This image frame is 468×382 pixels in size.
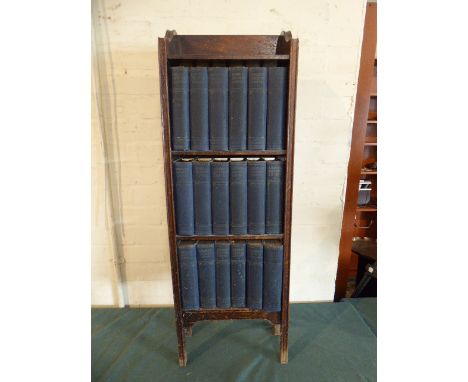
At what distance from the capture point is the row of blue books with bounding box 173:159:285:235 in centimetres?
103

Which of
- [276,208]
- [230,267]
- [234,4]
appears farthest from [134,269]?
[234,4]

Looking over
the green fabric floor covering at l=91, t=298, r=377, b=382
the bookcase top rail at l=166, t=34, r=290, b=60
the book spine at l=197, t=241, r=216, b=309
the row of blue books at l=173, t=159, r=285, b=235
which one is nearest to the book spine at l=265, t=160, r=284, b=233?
the row of blue books at l=173, t=159, r=285, b=235

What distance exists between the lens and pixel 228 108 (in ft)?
3.28

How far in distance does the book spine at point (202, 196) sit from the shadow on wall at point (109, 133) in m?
0.60

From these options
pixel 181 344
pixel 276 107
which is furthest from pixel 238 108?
pixel 181 344

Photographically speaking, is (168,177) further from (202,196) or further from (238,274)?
(238,274)

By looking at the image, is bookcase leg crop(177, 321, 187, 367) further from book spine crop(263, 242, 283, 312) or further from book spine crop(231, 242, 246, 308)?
book spine crop(263, 242, 283, 312)

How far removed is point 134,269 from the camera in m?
1.54

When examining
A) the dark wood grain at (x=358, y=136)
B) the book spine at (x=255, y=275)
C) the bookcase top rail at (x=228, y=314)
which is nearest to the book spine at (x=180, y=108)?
the book spine at (x=255, y=275)

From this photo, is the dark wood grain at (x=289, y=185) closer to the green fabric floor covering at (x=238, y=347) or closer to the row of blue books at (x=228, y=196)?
the row of blue books at (x=228, y=196)

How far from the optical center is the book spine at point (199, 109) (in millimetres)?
969
